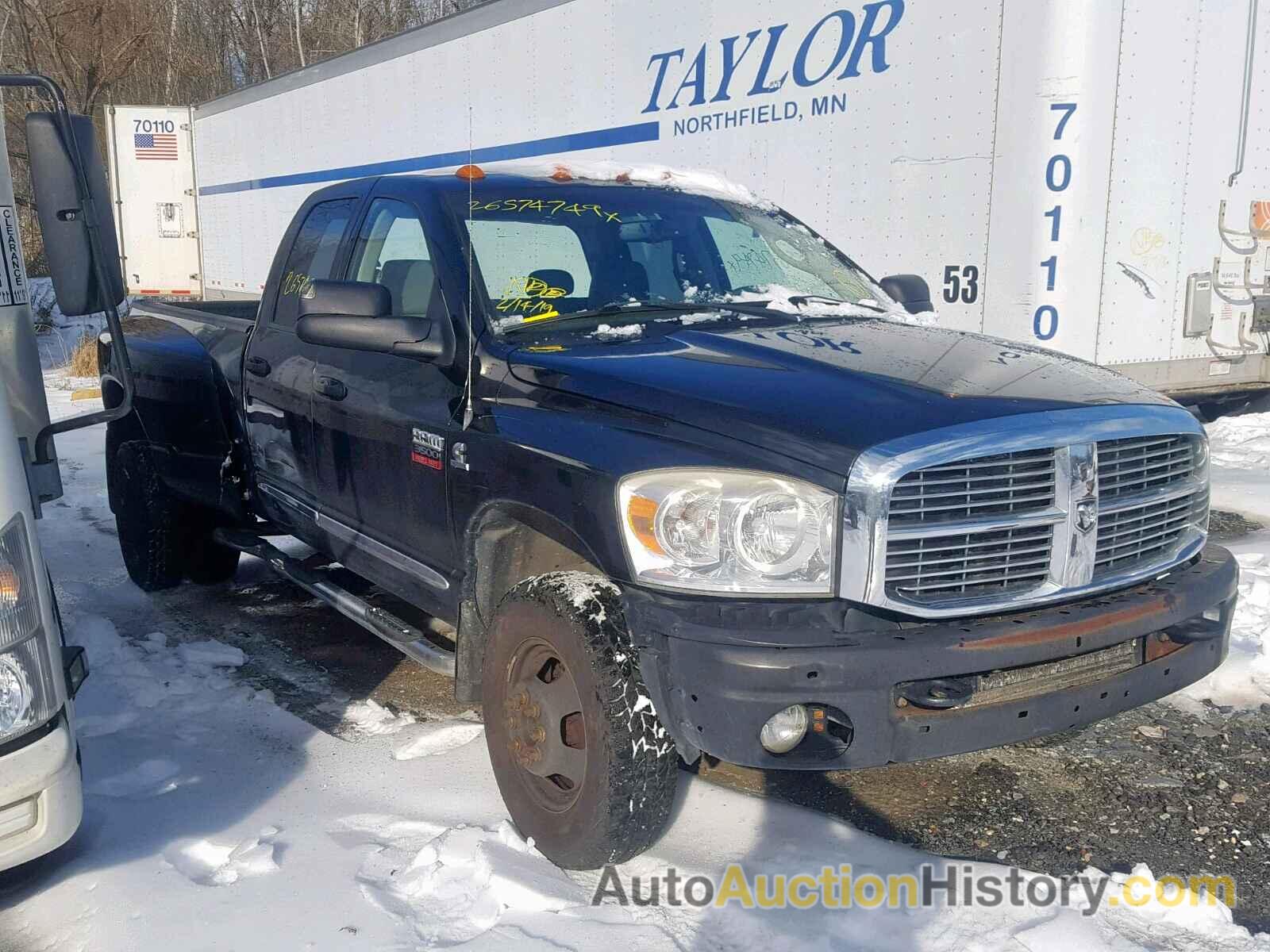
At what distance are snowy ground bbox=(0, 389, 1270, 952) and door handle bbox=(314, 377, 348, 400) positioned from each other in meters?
1.17

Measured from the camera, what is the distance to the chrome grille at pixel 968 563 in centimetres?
263

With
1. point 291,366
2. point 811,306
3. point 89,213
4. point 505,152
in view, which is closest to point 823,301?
point 811,306

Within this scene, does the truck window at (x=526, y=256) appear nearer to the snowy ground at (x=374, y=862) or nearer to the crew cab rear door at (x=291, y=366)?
the crew cab rear door at (x=291, y=366)

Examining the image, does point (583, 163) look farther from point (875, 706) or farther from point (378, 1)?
point (378, 1)

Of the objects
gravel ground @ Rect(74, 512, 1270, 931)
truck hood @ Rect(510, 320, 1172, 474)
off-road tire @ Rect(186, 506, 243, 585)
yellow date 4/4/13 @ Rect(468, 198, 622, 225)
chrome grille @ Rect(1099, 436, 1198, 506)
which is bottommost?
gravel ground @ Rect(74, 512, 1270, 931)

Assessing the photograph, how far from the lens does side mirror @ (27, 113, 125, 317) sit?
311cm

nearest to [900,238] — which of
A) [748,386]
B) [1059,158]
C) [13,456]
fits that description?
[1059,158]

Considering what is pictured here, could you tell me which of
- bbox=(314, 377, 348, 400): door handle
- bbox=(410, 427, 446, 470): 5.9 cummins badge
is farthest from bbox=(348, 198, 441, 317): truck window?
bbox=(410, 427, 446, 470): 5.9 cummins badge

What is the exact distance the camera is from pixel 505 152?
1011cm

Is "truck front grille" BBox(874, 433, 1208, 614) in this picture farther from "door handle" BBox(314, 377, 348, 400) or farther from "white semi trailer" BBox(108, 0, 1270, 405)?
"white semi trailer" BBox(108, 0, 1270, 405)

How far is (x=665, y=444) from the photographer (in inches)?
109

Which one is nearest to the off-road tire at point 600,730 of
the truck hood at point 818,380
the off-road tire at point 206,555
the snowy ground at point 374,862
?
the snowy ground at point 374,862

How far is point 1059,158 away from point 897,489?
4.02 metres

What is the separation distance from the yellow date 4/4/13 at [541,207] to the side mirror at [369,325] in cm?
55
